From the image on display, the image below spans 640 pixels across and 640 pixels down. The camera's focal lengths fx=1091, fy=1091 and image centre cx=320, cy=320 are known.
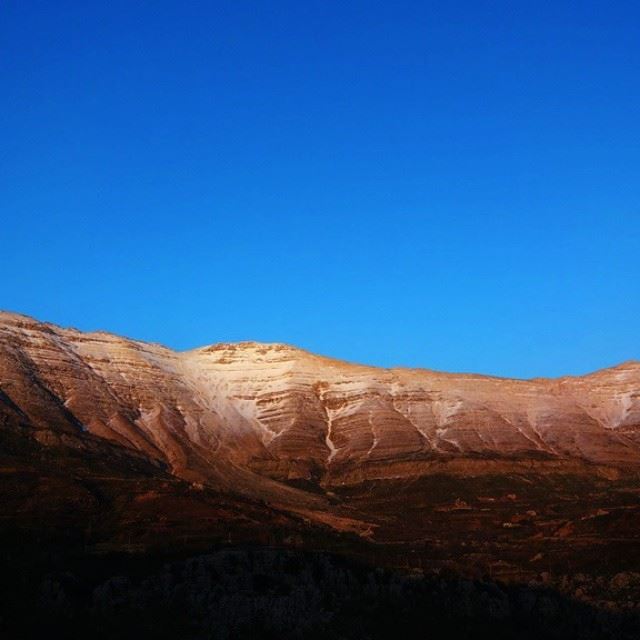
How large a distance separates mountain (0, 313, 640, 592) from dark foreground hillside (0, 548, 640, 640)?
1454 cm

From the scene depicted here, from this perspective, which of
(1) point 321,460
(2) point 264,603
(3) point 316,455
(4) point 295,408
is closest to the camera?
(2) point 264,603

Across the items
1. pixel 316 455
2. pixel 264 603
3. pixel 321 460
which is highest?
pixel 316 455

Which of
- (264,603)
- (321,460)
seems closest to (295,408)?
(321,460)

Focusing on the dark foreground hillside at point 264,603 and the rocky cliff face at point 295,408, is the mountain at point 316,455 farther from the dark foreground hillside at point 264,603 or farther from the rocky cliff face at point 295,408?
the dark foreground hillside at point 264,603

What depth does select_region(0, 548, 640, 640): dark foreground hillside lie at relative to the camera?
51.0 metres

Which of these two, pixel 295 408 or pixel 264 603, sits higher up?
pixel 295 408

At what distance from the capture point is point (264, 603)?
186 feet

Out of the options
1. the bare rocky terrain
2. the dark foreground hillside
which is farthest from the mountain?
the dark foreground hillside

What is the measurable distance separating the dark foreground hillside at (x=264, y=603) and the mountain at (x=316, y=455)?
14.5 meters

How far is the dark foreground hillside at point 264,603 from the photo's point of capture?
51.0 meters

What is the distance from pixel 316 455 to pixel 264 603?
103 m

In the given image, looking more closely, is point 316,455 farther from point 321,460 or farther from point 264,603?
point 264,603

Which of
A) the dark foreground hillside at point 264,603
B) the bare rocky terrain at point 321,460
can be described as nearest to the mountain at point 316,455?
the bare rocky terrain at point 321,460

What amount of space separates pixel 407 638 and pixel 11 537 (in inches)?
1506
